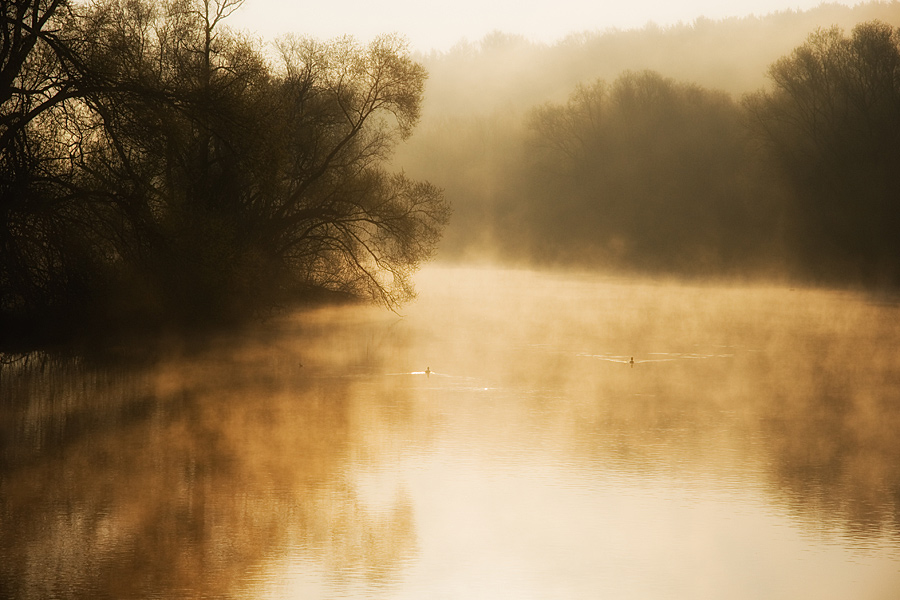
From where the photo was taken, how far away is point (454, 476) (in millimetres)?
8789

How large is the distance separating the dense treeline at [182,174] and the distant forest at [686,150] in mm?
19661

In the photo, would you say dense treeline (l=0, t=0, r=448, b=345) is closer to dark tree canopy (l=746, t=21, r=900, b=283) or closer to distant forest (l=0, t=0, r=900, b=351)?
distant forest (l=0, t=0, r=900, b=351)

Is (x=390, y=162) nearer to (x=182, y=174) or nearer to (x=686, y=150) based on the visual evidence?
(x=182, y=174)

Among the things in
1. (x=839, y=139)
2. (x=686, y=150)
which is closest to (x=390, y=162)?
(x=839, y=139)

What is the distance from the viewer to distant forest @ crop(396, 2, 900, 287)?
136 feet

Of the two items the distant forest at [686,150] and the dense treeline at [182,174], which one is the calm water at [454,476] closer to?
the dense treeline at [182,174]

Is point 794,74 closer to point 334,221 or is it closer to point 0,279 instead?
point 334,221

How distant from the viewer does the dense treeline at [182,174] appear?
12.8 m

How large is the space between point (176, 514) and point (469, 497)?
2.19m

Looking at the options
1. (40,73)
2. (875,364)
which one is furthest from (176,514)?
(875,364)

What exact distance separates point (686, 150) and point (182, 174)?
1498 inches

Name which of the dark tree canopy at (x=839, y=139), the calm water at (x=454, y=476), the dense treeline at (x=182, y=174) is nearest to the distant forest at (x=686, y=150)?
the dark tree canopy at (x=839, y=139)

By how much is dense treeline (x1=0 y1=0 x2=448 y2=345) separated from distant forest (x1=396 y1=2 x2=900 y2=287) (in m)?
19.7

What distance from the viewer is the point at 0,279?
12633mm
